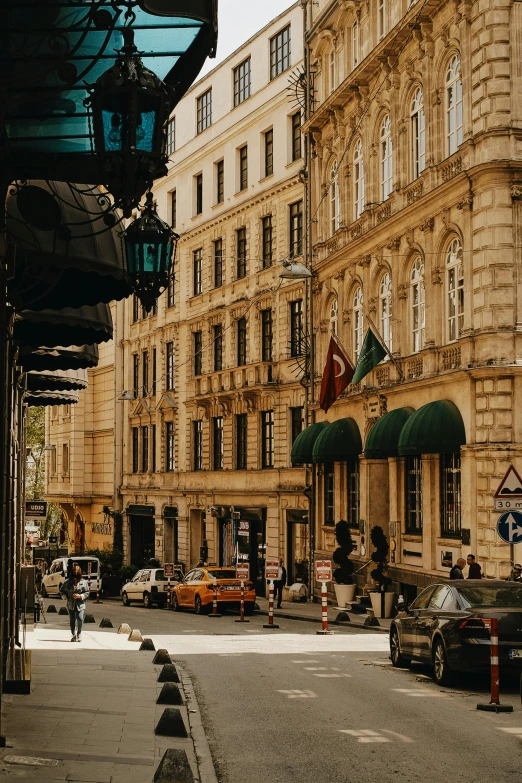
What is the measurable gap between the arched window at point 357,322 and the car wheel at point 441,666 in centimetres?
2117

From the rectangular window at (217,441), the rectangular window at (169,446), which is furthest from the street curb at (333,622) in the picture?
the rectangular window at (169,446)

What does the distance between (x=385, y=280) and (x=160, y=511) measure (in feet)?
83.0

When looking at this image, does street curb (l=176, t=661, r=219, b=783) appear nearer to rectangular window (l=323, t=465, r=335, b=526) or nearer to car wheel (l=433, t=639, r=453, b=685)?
car wheel (l=433, t=639, r=453, b=685)

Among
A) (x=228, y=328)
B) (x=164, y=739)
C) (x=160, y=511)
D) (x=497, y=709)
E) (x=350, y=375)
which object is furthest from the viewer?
(x=160, y=511)

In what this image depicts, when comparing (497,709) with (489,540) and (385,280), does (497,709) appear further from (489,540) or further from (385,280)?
(385,280)

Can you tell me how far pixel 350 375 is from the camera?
117 feet

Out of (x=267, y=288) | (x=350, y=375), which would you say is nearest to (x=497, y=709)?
(x=350, y=375)

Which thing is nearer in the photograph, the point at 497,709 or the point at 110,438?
the point at 497,709

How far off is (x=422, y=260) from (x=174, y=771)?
950 inches

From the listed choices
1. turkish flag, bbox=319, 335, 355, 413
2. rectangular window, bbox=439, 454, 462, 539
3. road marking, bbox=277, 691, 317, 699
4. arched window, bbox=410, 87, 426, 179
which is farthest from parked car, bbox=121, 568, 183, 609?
road marking, bbox=277, 691, 317, 699

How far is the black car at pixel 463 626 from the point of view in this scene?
1650 centimetres

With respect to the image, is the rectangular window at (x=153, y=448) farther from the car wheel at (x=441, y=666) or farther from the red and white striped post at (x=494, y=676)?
the red and white striped post at (x=494, y=676)

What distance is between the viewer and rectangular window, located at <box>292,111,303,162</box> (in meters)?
45.7

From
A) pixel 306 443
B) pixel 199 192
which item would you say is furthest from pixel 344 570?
pixel 199 192
